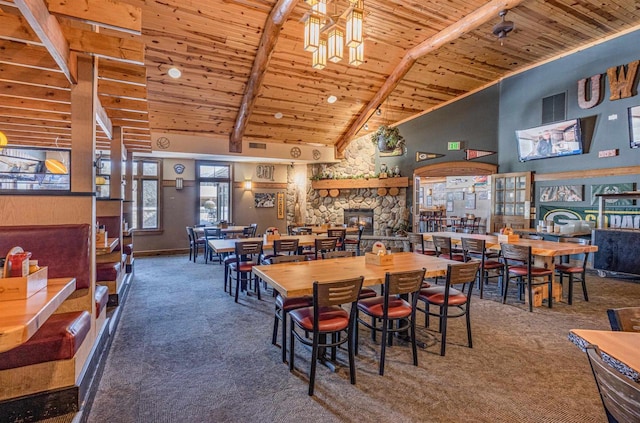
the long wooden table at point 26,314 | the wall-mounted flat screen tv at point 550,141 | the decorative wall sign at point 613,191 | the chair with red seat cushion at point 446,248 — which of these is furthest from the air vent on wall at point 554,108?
the long wooden table at point 26,314

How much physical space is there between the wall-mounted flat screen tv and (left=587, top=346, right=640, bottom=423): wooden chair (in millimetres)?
6965

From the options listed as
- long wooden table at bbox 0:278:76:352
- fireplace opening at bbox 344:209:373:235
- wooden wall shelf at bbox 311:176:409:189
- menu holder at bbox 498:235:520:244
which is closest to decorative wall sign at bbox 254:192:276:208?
wooden wall shelf at bbox 311:176:409:189

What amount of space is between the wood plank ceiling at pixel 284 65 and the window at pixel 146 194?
1376 mm

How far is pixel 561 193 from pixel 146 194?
31.7ft

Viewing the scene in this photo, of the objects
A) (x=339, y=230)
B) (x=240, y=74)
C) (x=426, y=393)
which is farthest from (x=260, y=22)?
(x=426, y=393)

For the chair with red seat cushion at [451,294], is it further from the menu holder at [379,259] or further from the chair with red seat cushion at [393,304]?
the menu holder at [379,259]

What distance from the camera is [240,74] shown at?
645 cm

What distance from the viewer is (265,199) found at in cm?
1007

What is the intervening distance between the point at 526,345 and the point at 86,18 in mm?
4610

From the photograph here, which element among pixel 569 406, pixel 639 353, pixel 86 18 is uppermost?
pixel 86 18

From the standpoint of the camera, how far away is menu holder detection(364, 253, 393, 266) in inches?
128

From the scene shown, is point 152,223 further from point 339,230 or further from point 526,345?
point 526,345

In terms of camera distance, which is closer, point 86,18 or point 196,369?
point 86,18

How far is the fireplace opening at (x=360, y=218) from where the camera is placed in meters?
10.1
